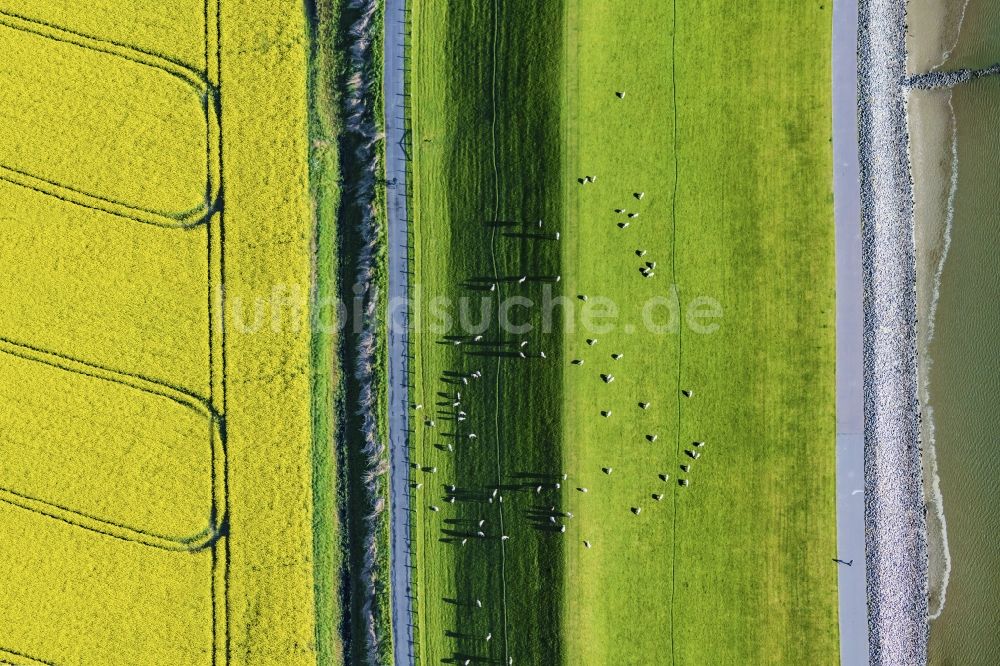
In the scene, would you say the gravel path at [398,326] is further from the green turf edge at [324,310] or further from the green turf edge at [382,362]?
the green turf edge at [324,310]

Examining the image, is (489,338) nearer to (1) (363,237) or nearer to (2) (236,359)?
(1) (363,237)

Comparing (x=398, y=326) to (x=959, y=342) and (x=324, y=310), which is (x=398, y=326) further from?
(x=959, y=342)

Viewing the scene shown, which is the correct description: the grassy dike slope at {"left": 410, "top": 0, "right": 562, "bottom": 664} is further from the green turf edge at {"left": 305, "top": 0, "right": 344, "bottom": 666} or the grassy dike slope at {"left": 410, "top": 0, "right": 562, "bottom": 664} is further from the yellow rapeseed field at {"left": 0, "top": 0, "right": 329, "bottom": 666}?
the yellow rapeseed field at {"left": 0, "top": 0, "right": 329, "bottom": 666}

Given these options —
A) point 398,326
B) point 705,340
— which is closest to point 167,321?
point 398,326

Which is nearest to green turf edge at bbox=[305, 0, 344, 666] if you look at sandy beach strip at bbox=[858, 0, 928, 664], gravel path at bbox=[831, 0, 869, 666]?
gravel path at bbox=[831, 0, 869, 666]

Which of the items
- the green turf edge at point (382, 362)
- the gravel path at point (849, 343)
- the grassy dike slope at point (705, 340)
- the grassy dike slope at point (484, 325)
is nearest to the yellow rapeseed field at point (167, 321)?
the green turf edge at point (382, 362)
